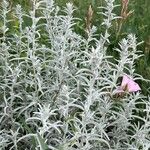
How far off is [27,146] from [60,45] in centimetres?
Answer: 65

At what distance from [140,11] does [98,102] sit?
81.8 inches

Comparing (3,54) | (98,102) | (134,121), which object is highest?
(3,54)

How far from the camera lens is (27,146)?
8.98 ft

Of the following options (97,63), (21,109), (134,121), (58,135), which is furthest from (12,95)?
(134,121)

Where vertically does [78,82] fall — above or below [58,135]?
above

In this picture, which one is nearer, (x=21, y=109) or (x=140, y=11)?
(x=21, y=109)

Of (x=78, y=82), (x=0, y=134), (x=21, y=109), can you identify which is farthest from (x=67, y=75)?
(x=0, y=134)

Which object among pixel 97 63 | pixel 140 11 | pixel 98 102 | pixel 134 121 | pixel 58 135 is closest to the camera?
pixel 97 63

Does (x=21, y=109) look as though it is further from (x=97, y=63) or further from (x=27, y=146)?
(x=97, y=63)

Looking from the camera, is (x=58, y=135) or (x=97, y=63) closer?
(x=97, y=63)

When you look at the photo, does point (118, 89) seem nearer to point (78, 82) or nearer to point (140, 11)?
point (78, 82)

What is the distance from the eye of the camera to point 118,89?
264 centimetres

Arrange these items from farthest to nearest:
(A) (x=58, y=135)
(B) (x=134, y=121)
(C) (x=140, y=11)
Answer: (C) (x=140, y=11) → (B) (x=134, y=121) → (A) (x=58, y=135)

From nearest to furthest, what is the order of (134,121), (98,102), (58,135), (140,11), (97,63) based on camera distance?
1. (97,63)
2. (58,135)
3. (98,102)
4. (134,121)
5. (140,11)
